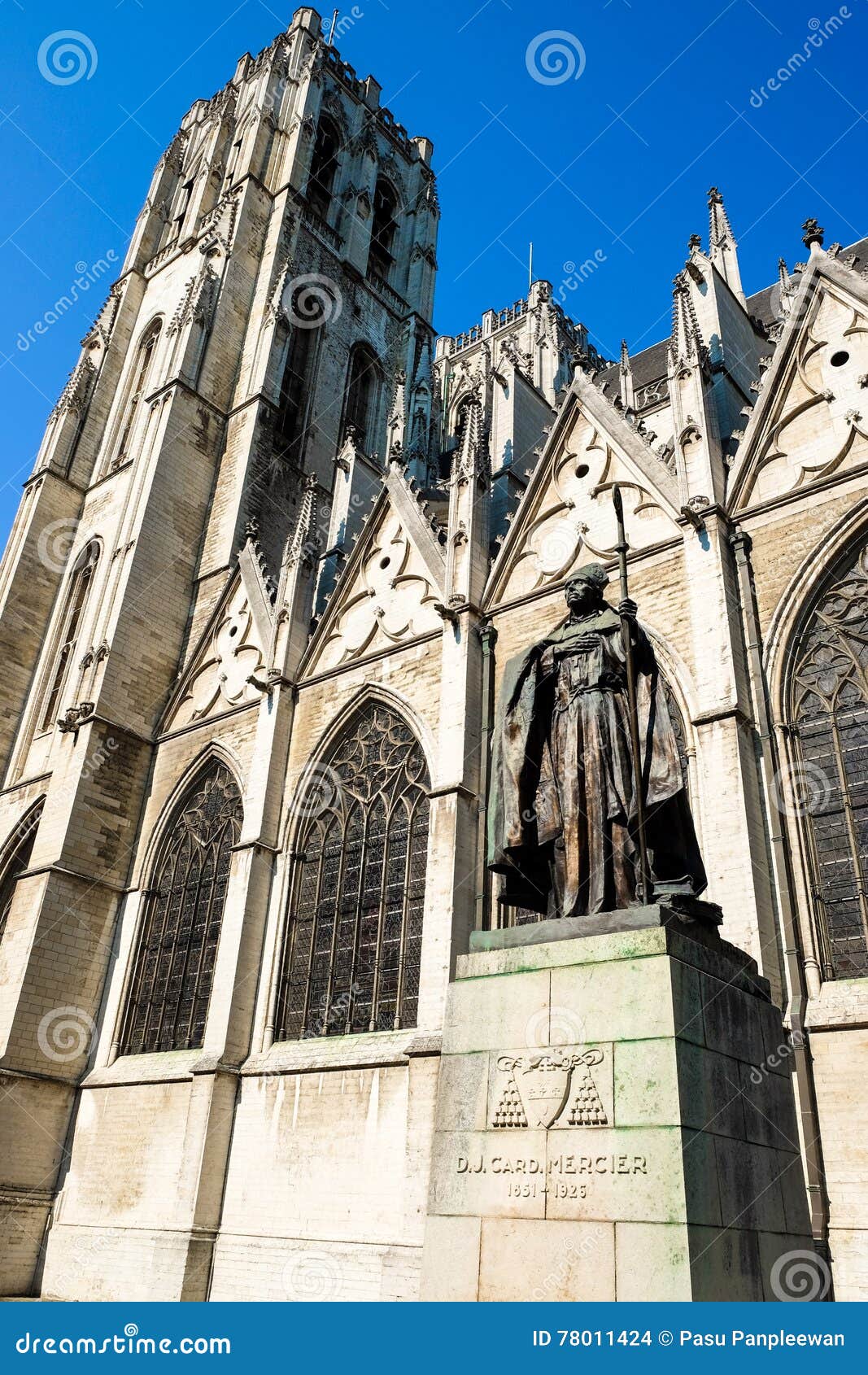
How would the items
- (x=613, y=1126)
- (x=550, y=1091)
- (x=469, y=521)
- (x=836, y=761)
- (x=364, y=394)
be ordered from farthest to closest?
1. (x=364, y=394)
2. (x=469, y=521)
3. (x=836, y=761)
4. (x=550, y=1091)
5. (x=613, y=1126)

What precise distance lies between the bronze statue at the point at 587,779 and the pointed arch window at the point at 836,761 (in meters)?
5.23

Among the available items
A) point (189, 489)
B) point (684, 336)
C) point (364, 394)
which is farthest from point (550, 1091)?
point (364, 394)

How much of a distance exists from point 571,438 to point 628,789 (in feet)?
35.8

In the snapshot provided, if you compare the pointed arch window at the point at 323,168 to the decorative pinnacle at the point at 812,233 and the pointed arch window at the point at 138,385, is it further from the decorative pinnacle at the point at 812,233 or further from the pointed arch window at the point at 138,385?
the decorative pinnacle at the point at 812,233

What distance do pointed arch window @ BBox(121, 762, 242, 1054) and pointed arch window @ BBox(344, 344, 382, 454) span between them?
12021 millimetres

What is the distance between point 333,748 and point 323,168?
2149 cm

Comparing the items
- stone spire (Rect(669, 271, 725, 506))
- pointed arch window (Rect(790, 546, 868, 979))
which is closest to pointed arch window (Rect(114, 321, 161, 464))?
stone spire (Rect(669, 271, 725, 506))

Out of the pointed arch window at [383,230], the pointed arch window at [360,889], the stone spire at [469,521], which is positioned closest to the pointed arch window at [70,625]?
the pointed arch window at [360,889]

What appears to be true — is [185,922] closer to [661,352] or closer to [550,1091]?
[550,1091]

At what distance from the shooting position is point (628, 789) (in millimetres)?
5445

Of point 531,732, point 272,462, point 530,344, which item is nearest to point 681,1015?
point 531,732

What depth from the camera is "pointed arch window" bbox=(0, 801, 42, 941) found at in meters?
19.6

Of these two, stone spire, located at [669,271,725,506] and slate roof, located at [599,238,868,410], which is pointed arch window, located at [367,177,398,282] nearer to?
slate roof, located at [599,238,868,410]

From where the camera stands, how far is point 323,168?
1163 inches
